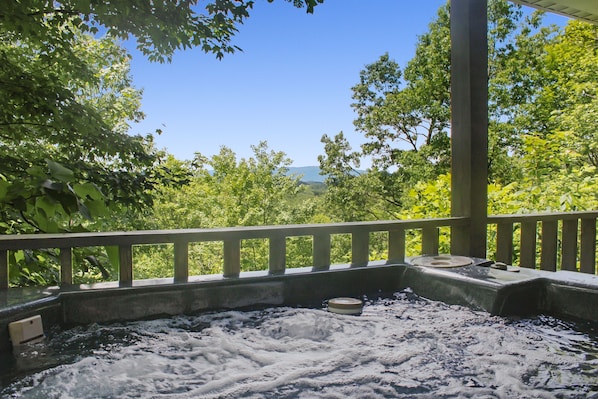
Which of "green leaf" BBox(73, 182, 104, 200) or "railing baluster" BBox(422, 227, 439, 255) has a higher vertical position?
"green leaf" BBox(73, 182, 104, 200)

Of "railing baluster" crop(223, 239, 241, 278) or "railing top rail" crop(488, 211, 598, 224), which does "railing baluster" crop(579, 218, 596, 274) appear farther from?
"railing baluster" crop(223, 239, 241, 278)

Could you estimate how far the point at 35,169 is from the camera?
3.92 ft

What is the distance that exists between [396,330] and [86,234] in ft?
4.16

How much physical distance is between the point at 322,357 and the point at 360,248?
1047 mm

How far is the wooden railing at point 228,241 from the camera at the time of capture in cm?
176

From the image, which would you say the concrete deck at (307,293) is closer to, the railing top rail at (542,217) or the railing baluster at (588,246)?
the railing top rail at (542,217)

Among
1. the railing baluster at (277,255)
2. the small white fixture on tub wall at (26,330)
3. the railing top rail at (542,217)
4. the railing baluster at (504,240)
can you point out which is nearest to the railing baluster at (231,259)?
the railing baluster at (277,255)

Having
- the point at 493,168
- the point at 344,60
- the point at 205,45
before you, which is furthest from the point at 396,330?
the point at 344,60

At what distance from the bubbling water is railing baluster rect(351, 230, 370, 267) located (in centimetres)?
50

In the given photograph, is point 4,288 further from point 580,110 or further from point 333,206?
point 333,206

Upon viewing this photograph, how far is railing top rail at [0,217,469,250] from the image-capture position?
171 cm

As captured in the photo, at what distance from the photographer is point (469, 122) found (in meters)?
2.75

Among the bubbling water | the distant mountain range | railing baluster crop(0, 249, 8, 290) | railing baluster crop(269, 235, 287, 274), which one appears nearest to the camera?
the bubbling water

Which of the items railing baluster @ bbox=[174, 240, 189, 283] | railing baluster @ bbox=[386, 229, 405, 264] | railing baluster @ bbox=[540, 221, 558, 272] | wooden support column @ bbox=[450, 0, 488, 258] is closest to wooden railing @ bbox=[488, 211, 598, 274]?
railing baluster @ bbox=[540, 221, 558, 272]
